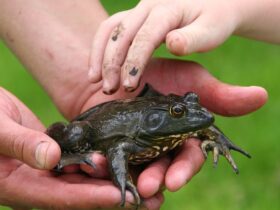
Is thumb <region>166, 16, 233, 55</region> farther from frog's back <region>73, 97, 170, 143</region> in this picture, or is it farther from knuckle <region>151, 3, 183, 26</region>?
frog's back <region>73, 97, 170, 143</region>

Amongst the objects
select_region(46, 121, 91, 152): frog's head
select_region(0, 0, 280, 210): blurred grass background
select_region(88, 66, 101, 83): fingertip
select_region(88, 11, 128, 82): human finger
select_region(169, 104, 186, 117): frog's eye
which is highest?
select_region(88, 11, 128, 82): human finger

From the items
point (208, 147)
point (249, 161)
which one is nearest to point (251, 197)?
point (249, 161)

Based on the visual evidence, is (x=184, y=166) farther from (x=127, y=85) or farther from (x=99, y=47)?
(x=99, y=47)

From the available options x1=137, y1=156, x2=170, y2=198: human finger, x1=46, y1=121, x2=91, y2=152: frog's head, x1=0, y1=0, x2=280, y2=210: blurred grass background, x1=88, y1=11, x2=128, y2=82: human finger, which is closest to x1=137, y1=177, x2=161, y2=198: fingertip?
x1=137, y1=156, x2=170, y2=198: human finger

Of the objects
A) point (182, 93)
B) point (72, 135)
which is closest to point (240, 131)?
point (182, 93)

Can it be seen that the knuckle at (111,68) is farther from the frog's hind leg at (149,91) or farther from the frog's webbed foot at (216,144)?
the frog's webbed foot at (216,144)

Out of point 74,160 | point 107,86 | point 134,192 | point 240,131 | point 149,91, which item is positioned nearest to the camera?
point 134,192

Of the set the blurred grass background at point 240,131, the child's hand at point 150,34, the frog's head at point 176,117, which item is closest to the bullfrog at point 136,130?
the frog's head at point 176,117
